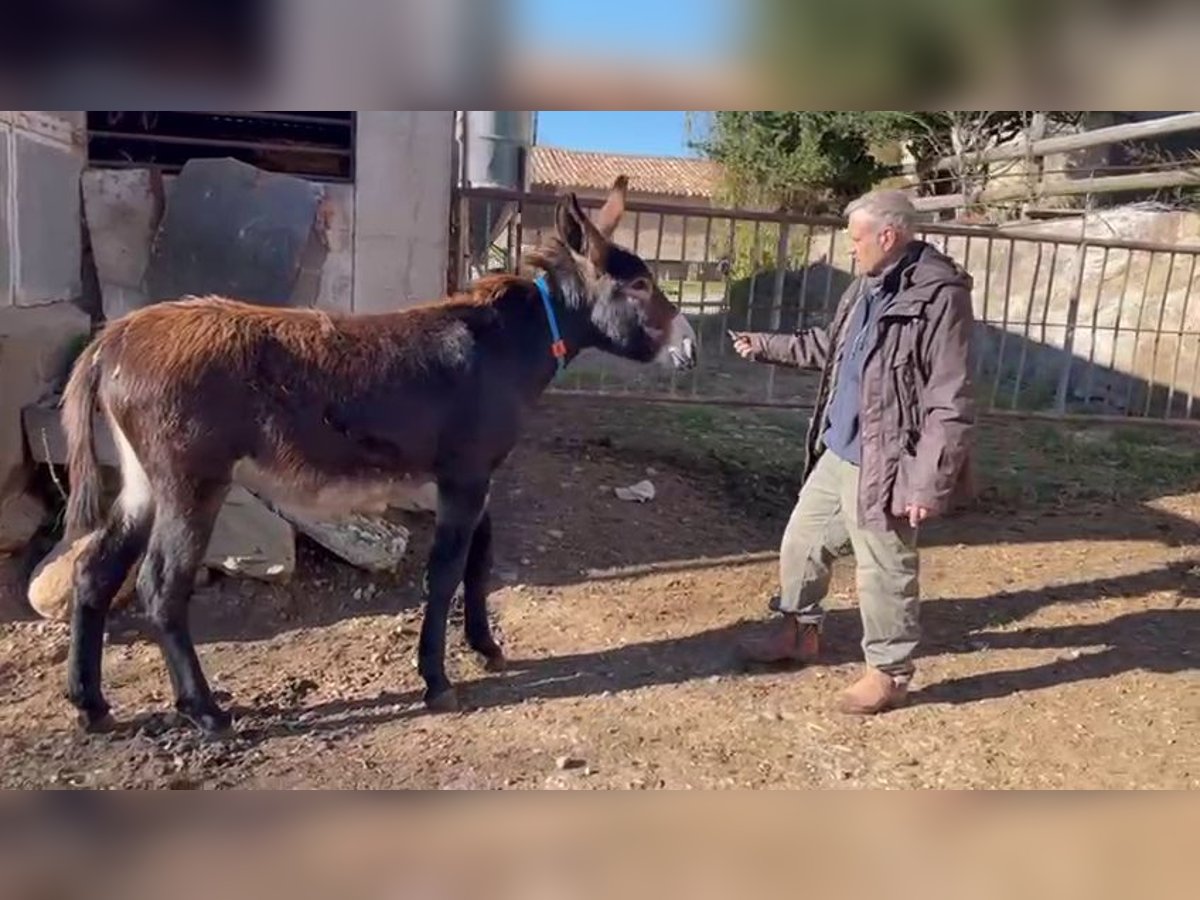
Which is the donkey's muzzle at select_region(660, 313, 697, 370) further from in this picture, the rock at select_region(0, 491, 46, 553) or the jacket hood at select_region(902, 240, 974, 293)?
the rock at select_region(0, 491, 46, 553)

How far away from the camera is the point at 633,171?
26656mm

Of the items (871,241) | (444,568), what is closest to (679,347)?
(871,241)

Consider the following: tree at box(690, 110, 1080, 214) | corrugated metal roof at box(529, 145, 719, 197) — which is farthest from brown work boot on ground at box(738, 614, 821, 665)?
corrugated metal roof at box(529, 145, 719, 197)

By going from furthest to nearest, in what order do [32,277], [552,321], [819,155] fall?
[819,155] → [32,277] → [552,321]

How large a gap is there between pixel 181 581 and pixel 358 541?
1323 millimetres

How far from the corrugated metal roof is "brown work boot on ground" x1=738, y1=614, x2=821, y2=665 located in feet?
44.9

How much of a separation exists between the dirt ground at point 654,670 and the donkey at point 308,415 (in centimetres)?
28

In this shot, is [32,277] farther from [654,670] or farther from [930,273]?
[930,273]

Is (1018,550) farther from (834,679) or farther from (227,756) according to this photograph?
(227,756)

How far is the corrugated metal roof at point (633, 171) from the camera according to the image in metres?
18.9

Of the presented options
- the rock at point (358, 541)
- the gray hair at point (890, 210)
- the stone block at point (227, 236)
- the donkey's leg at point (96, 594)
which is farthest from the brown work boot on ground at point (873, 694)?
the stone block at point (227, 236)

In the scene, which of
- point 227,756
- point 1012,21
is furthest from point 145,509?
point 1012,21

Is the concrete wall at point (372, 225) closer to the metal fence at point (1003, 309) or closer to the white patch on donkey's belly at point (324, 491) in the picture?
the metal fence at point (1003, 309)

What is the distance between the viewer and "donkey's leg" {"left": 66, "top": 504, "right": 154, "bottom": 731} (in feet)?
11.9
